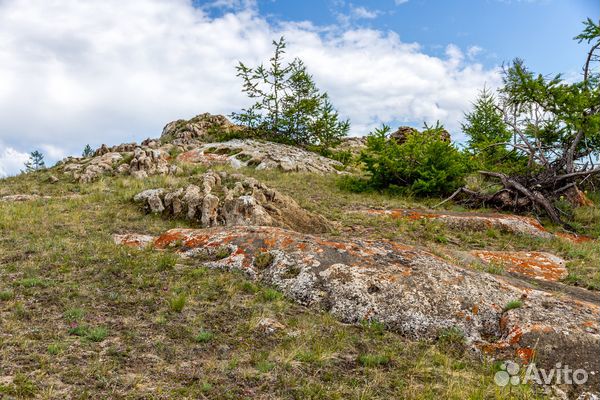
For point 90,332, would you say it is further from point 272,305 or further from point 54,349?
point 272,305

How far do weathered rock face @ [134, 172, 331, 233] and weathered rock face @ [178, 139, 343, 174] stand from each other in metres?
10.9

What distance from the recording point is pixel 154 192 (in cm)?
1369

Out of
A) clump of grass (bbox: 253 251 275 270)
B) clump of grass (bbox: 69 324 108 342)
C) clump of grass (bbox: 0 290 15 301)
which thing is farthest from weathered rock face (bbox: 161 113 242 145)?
clump of grass (bbox: 69 324 108 342)

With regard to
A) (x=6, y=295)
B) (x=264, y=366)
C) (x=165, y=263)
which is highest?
(x=165, y=263)

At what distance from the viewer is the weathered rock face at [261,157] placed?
25.3 metres

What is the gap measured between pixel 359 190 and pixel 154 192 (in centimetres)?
951

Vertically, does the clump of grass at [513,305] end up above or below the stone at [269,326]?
above

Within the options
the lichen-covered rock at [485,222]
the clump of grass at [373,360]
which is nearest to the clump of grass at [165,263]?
the clump of grass at [373,360]

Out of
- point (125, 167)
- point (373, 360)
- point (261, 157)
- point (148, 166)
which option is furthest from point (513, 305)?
point (261, 157)

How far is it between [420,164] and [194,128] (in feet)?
73.2

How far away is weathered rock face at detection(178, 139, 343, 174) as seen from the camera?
83.0 ft
